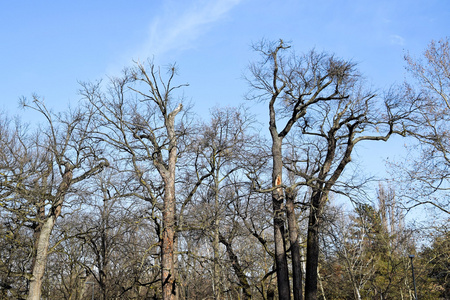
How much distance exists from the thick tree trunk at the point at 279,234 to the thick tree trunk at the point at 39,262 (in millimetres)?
9287

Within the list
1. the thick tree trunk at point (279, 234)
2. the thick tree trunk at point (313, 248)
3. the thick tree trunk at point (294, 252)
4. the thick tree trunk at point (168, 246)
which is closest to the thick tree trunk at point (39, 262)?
the thick tree trunk at point (168, 246)

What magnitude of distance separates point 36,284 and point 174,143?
773cm

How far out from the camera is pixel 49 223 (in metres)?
17.4

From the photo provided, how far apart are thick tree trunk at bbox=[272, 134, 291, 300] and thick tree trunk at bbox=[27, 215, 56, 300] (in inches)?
366

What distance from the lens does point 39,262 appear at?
1691 centimetres

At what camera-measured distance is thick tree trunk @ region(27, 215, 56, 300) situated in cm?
1661

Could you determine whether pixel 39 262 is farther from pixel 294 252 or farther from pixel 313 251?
pixel 313 251

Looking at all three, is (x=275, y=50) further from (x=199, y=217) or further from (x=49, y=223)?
(x=49, y=223)

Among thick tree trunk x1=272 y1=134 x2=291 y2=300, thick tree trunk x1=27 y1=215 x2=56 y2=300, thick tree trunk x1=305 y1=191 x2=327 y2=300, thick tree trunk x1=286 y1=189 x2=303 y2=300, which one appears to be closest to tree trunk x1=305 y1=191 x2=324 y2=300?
thick tree trunk x1=305 y1=191 x2=327 y2=300

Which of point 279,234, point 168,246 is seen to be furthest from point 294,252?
point 168,246

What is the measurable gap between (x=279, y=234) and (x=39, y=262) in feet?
31.4

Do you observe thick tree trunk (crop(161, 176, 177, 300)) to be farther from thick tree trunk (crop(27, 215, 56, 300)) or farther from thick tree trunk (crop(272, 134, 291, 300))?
thick tree trunk (crop(27, 215, 56, 300))

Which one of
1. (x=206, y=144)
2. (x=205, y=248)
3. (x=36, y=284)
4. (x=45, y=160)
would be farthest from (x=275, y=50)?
(x=205, y=248)

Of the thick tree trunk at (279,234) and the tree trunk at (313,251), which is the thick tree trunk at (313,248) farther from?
the thick tree trunk at (279,234)
